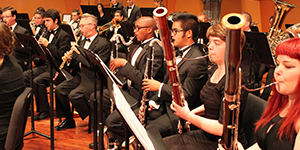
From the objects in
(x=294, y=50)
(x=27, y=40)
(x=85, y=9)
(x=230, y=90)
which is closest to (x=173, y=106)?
(x=294, y=50)

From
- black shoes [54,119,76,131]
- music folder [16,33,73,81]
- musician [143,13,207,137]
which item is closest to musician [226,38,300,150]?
musician [143,13,207,137]

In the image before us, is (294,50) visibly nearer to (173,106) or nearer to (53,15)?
(173,106)

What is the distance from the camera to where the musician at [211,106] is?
6.34 ft

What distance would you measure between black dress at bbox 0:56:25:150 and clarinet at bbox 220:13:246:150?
1.81 meters

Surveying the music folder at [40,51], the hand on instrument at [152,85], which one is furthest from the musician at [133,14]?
the hand on instrument at [152,85]

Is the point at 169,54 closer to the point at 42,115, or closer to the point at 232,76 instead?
the point at 232,76

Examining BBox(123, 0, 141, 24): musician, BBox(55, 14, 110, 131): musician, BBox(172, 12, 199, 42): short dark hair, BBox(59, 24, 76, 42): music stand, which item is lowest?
BBox(55, 14, 110, 131): musician

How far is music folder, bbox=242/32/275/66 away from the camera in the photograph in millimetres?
3209

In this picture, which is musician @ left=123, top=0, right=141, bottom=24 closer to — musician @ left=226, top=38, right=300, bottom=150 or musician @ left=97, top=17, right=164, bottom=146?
musician @ left=97, top=17, right=164, bottom=146

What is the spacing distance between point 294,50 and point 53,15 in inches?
160

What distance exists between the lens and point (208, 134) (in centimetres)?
212

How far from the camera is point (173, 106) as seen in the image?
202cm

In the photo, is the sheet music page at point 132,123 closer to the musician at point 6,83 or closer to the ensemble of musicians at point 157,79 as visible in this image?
the ensemble of musicians at point 157,79

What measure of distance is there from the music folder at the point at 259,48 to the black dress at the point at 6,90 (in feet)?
8.04
